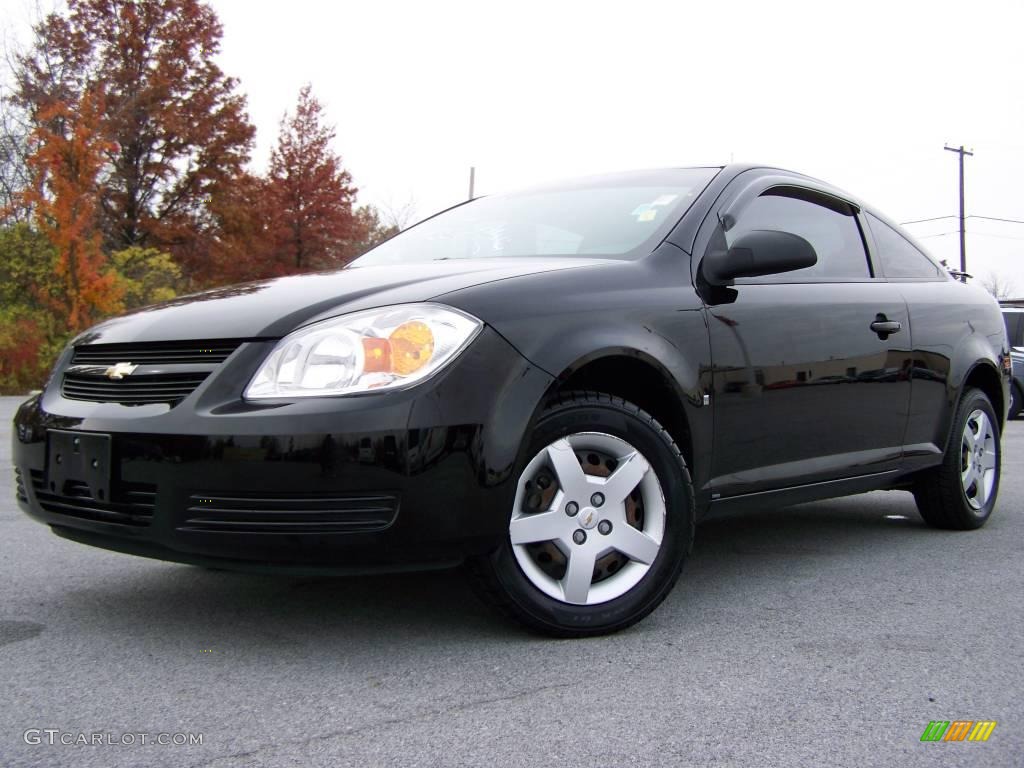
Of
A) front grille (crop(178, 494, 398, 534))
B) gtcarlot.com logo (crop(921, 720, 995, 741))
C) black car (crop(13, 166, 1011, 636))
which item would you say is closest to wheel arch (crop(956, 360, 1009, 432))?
black car (crop(13, 166, 1011, 636))

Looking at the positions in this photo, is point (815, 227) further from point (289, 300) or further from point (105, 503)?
point (105, 503)

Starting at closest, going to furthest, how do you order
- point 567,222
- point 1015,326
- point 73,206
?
point 567,222 < point 1015,326 < point 73,206

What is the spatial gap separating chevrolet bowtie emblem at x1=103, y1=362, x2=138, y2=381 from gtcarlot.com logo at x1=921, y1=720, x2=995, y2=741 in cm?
220

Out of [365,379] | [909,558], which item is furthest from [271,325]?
[909,558]

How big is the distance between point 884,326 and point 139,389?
9.23 ft

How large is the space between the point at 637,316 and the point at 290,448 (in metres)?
1.15

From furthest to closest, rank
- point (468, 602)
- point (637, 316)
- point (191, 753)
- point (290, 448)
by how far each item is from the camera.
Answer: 1. point (468, 602)
2. point (637, 316)
3. point (290, 448)
4. point (191, 753)

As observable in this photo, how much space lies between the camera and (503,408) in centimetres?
276

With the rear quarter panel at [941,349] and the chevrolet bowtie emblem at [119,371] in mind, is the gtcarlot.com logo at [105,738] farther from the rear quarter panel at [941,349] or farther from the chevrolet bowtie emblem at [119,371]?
the rear quarter panel at [941,349]

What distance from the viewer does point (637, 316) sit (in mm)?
3180

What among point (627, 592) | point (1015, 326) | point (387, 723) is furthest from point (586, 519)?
point (1015, 326)

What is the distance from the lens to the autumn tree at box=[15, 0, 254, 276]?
84.7 feet

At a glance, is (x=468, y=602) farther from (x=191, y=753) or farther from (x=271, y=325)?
(x=191, y=753)

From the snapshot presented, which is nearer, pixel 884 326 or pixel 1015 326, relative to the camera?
pixel 884 326
